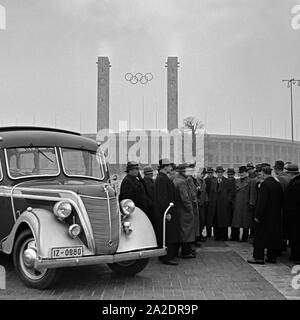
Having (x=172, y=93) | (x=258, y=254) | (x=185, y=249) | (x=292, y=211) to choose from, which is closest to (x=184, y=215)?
(x=185, y=249)

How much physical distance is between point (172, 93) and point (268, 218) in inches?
1875

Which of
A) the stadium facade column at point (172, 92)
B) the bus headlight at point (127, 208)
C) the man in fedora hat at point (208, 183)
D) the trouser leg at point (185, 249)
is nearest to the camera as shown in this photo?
the bus headlight at point (127, 208)

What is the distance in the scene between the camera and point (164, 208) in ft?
24.6

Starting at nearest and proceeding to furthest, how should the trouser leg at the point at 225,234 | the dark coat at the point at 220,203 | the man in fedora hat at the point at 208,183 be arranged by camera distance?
the dark coat at the point at 220,203 < the trouser leg at the point at 225,234 < the man in fedora hat at the point at 208,183

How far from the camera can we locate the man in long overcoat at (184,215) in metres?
7.98

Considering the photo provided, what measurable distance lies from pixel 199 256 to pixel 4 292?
390cm

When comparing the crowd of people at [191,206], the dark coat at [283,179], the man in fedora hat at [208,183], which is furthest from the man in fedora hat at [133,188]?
the man in fedora hat at [208,183]

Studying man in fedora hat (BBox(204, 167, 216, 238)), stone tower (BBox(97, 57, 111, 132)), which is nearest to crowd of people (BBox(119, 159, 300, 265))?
man in fedora hat (BBox(204, 167, 216, 238))

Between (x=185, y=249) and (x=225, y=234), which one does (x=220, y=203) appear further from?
(x=185, y=249)

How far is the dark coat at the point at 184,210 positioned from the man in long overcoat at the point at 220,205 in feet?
7.41

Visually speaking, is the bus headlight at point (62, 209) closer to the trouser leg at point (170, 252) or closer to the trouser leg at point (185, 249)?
the trouser leg at point (170, 252)

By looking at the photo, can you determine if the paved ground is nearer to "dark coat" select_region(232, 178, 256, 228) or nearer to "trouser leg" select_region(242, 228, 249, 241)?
"dark coat" select_region(232, 178, 256, 228)
